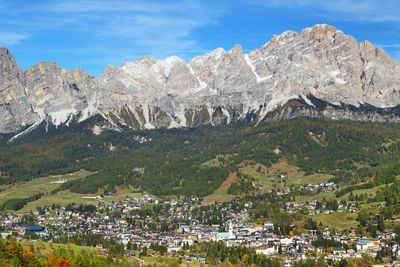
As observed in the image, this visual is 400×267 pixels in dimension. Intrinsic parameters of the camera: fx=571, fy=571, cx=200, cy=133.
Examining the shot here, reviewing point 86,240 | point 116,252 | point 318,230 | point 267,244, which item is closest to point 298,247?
point 267,244

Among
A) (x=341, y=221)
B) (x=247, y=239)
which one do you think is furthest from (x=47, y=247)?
(x=341, y=221)

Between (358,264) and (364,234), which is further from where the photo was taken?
(364,234)

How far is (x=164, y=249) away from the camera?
160 metres

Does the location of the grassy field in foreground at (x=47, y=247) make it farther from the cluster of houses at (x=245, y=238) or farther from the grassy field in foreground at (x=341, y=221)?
the grassy field in foreground at (x=341, y=221)

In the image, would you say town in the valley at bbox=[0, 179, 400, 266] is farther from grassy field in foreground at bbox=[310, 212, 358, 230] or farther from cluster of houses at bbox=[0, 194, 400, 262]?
grassy field in foreground at bbox=[310, 212, 358, 230]

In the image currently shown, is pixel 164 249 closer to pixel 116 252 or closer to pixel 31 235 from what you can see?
pixel 116 252

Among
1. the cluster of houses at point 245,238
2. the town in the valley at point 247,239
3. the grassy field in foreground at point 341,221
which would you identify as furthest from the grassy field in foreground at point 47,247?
the grassy field in foreground at point 341,221

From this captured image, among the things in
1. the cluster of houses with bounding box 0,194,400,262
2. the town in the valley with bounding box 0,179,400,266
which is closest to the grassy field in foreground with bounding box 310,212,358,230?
the town in the valley with bounding box 0,179,400,266

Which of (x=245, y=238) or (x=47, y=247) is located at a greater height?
(x=245, y=238)

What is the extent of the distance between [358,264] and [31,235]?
100823 millimetres

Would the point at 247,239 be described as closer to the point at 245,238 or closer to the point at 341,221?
the point at 245,238

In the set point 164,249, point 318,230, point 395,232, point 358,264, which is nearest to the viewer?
point 358,264

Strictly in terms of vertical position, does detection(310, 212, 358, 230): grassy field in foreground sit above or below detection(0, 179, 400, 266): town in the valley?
above

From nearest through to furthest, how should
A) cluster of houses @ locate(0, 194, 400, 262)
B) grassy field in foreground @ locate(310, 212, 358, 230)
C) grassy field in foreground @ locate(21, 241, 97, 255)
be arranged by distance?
grassy field in foreground @ locate(21, 241, 97, 255) < cluster of houses @ locate(0, 194, 400, 262) < grassy field in foreground @ locate(310, 212, 358, 230)
